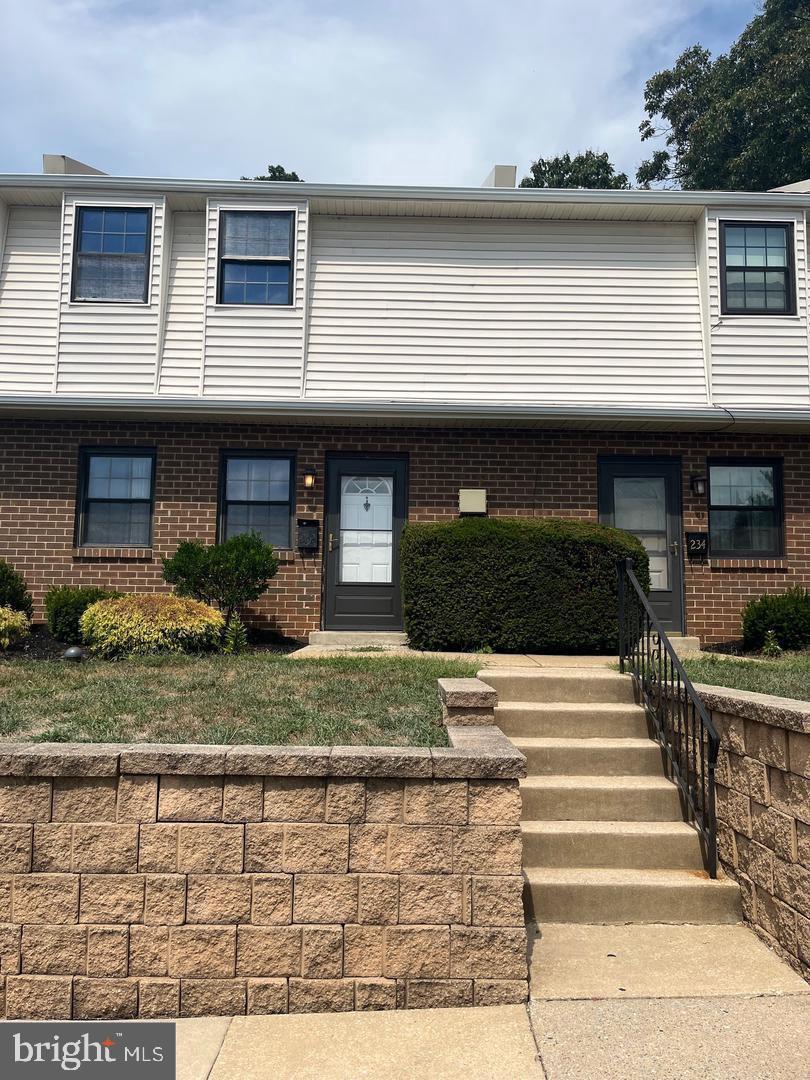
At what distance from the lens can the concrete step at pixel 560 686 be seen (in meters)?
5.32

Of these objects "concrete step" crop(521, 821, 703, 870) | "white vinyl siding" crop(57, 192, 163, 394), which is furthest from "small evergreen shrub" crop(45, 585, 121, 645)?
"concrete step" crop(521, 821, 703, 870)

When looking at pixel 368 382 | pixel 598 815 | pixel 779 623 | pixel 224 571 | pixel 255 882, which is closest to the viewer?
pixel 255 882

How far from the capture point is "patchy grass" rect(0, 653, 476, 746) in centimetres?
406

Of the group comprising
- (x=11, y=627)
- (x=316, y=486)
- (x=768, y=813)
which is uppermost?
(x=316, y=486)

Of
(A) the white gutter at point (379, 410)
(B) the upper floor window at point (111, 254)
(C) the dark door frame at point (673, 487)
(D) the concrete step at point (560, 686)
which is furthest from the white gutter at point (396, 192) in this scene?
(D) the concrete step at point (560, 686)

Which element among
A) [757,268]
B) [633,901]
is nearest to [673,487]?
[757,268]

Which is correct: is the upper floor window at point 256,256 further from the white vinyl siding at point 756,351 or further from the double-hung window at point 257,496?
the white vinyl siding at point 756,351

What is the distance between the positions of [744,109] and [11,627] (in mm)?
22395

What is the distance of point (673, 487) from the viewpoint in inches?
376

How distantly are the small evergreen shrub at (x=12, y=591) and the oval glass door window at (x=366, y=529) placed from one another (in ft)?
12.1

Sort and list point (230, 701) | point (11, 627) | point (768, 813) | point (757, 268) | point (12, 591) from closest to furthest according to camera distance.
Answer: point (768, 813) → point (230, 701) → point (11, 627) → point (12, 591) → point (757, 268)

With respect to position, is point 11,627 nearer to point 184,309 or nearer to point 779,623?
point 184,309

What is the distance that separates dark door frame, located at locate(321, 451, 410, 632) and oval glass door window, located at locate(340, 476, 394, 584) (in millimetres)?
70

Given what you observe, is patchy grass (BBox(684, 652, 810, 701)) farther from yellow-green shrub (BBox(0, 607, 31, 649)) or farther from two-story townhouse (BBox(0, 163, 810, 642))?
yellow-green shrub (BBox(0, 607, 31, 649))
